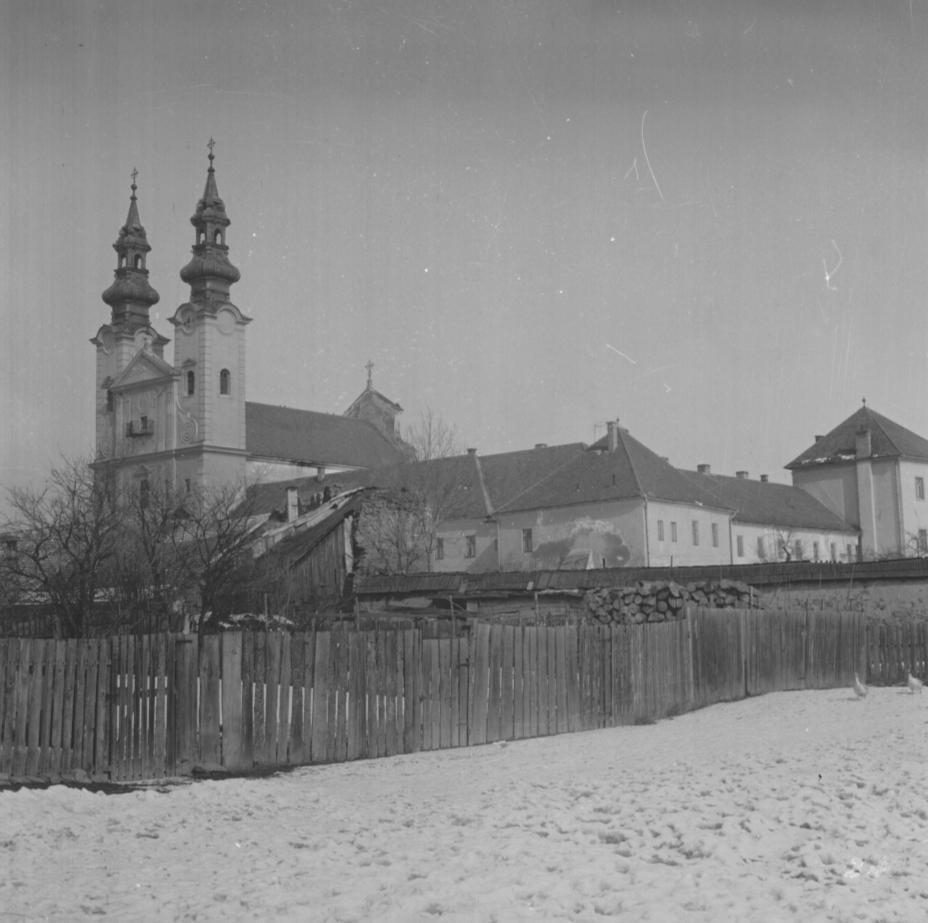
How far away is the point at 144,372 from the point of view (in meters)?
72.4

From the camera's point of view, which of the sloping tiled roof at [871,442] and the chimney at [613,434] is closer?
the chimney at [613,434]

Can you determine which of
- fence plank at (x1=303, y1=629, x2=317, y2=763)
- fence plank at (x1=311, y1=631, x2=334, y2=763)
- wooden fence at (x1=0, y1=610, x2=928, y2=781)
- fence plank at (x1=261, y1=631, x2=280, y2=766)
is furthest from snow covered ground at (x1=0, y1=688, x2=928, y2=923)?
wooden fence at (x1=0, y1=610, x2=928, y2=781)

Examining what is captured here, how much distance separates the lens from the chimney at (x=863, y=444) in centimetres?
6994

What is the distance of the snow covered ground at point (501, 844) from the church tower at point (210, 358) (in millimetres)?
58029

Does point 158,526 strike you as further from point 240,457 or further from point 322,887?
point 240,457

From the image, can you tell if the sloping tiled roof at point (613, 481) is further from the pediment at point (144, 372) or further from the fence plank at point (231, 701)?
the fence plank at point (231, 701)

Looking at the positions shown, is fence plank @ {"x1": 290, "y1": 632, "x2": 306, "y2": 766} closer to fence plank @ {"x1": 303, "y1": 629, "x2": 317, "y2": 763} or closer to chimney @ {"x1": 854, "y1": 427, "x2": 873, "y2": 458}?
fence plank @ {"x1": 303, "y1": 629, "x2": 317, "y2": 763}

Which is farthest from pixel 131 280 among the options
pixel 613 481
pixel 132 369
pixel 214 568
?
pixel 214 568

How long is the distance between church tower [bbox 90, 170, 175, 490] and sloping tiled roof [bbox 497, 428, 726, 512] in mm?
23546

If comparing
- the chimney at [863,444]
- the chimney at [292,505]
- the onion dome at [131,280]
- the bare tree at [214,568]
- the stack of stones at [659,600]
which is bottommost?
the stack of stones at [659,600]

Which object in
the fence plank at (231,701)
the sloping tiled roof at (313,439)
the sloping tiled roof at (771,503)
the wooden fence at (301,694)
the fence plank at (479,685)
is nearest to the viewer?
the wooden fence at (301,694)

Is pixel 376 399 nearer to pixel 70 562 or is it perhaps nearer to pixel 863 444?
pixel 863 444

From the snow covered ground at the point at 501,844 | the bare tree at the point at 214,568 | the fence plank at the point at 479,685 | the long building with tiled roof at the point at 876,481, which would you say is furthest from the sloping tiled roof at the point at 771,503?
the snow covered ground at the point at 501,844

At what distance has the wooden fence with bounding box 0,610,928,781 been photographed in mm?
11828
